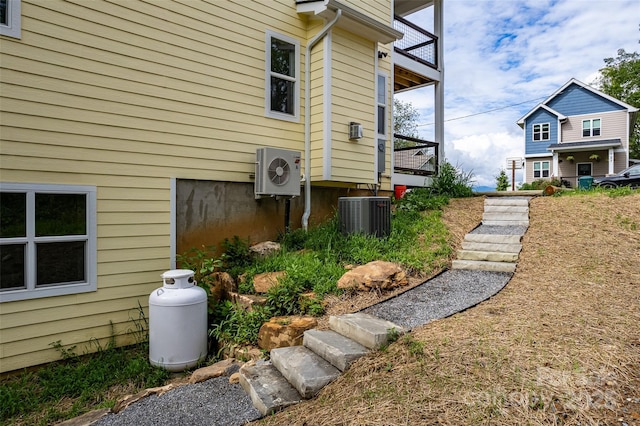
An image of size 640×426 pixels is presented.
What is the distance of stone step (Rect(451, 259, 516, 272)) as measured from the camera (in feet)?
15.3

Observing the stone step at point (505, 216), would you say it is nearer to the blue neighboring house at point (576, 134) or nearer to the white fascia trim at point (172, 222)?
the white fascia trim at point (172, 222)

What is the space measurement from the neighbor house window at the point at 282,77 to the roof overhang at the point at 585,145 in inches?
760

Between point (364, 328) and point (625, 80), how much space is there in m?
33.8

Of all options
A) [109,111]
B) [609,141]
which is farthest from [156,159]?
[609,141]

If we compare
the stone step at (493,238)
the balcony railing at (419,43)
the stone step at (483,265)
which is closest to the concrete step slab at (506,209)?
the stone step at (493,238)

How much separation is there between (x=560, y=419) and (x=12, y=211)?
15.9ft

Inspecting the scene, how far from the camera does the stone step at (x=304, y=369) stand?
96.8 inches

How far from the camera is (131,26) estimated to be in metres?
4.51

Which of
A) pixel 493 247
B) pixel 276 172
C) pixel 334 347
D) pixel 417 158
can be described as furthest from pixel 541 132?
pixel 334 347

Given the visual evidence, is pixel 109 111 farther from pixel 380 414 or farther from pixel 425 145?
pixel 425 145

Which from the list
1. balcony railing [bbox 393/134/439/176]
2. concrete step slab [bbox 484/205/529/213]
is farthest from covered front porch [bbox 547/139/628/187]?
concrete step slab [bbox 484/205/529/213]

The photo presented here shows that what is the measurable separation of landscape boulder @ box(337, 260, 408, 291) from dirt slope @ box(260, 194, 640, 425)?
904 millimetres

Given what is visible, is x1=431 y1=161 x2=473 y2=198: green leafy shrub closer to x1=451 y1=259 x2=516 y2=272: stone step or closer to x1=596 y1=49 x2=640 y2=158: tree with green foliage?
x1=451 y1=259 x2=516 y2=272: stone step

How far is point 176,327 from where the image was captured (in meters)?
3.70
